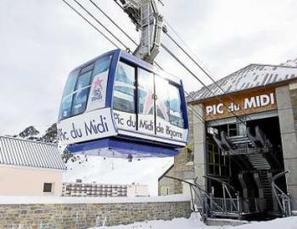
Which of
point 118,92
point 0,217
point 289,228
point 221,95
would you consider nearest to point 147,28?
point 118,92

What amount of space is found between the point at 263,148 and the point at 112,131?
11.7 meters

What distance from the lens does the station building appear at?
14500 mm

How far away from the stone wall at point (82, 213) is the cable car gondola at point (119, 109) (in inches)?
159

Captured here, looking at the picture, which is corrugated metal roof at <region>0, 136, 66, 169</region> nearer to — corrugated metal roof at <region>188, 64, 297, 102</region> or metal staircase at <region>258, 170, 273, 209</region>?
corrugated metal roof at <region>188, 64, 297, 102</region>

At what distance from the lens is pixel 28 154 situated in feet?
77.0

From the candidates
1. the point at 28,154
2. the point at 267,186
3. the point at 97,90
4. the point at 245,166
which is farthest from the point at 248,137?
the point at 28,154

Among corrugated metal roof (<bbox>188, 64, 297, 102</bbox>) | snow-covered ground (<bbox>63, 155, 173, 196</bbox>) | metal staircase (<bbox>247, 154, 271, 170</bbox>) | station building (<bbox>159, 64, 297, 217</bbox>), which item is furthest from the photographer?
snow-covered ground (<bbox>63, 155, 173, 196</bbox>)

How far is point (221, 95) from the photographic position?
16875 mm

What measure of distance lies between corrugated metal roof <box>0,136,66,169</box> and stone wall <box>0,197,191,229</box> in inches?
472

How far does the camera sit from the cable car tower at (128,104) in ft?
21.6

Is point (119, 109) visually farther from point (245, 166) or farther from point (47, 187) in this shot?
point (47, 187)

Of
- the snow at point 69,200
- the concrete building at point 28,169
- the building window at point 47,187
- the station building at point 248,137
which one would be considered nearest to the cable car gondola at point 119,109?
the snow at point 69,200

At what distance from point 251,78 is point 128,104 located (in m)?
12.2

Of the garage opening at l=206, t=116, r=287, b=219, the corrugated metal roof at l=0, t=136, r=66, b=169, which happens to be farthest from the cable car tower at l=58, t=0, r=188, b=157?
the corrugated metal roof at l=0, t=136, r=66, b=169
